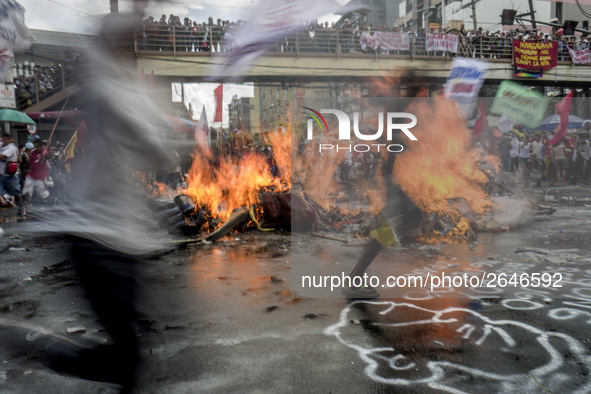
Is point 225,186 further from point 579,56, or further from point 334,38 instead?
point 579,56

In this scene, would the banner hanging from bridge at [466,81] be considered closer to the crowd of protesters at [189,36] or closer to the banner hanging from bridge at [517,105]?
the banner hanging from bridge at [517,105]

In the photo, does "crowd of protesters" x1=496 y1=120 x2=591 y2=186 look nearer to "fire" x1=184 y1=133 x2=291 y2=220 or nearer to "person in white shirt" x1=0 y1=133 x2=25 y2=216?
"fire" x1=184 y1=133 x2=291 y2=220

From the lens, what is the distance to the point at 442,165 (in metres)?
6.39

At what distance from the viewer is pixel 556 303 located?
3.86 metres

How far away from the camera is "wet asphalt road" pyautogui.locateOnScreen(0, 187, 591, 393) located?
8.59 ft

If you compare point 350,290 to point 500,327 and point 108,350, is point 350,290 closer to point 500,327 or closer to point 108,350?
point 500,327

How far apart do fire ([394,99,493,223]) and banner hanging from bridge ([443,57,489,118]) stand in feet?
21.2

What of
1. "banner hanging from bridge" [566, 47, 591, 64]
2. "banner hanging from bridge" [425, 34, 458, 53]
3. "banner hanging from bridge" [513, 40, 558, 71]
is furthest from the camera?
"banner hanging from bridge" [566, 47, 591, 64]

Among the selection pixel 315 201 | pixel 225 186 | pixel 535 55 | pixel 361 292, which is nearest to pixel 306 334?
pixel 361 292

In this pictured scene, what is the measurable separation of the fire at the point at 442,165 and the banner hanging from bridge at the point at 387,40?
12008mm

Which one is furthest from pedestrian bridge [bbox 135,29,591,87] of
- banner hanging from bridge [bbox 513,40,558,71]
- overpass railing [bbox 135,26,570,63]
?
banner hanging from bridge [bbox 513,40,558,71]

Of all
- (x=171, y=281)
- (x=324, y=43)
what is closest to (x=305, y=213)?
(x=171, y=281)

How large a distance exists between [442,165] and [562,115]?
42.8 ft

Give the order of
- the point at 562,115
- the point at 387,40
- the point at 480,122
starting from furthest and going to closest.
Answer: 1. the point at 387,40
2. the point at 562,115
3. the point at 480,122
